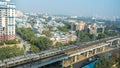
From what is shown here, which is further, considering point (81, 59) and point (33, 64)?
point (81, 59)

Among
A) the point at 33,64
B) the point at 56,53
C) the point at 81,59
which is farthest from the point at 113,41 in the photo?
the point at 33,64

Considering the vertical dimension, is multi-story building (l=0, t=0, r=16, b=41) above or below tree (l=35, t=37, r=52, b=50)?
above

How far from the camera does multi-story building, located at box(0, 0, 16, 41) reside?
8805 mm

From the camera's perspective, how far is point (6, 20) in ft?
29.2

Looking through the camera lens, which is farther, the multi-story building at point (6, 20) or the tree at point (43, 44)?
the multi-story building at point (6, 20)

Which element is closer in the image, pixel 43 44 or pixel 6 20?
pixel 43 44

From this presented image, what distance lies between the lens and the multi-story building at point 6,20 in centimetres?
880

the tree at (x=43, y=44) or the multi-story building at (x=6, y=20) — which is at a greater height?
the multi-story building at (x=6, y=20)

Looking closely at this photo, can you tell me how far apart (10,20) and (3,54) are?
317 cm

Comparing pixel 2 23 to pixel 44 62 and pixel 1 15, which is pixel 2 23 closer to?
pixel 1 15

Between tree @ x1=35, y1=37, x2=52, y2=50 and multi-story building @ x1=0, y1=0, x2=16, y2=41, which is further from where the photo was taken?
multi-story building @ x1=0, y1=0, x2=16, y2=41

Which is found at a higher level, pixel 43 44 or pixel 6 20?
pixel 6 20

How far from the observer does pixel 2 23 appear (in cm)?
877

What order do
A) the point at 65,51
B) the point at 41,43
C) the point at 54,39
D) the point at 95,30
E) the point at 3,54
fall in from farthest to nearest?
the point at 95,30 → the point at 54,39 → the point at 41,43 → the point at 65,51 → the point at 3,54
